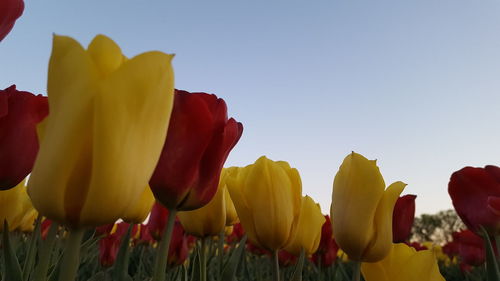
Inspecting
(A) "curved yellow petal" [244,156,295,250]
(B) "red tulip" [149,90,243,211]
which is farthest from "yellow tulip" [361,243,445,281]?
(B) "red tulip" [149,90,243,211]

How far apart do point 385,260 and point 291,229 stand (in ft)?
0.81

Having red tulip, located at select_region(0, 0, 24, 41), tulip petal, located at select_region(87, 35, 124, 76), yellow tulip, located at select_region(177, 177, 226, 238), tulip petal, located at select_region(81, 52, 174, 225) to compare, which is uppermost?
red tulip, located at select_region(0, 0, 24, 41)

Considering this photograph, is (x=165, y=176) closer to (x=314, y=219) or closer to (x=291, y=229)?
(x=291, y=229)

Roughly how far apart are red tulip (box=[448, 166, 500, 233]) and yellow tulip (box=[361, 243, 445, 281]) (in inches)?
10.9

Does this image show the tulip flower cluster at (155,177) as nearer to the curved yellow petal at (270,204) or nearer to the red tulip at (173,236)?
the curved yellow petal at (270,204)

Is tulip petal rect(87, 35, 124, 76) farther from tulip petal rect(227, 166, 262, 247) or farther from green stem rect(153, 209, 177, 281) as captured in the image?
tulip petal rect(227, 166, 262, 247)

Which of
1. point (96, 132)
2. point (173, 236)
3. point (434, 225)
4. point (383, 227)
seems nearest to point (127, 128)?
point (96, 132)

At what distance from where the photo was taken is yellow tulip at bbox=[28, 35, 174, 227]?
46 cm

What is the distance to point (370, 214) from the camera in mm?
1062

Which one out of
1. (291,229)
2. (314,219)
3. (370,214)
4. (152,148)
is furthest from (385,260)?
(152,148)

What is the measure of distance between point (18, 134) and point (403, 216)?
1105 mm

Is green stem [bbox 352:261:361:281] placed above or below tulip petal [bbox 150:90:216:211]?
below

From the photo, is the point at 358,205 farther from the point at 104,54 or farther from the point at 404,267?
the point at 104,54

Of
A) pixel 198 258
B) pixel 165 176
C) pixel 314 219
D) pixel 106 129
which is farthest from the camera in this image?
pixel 314 219
